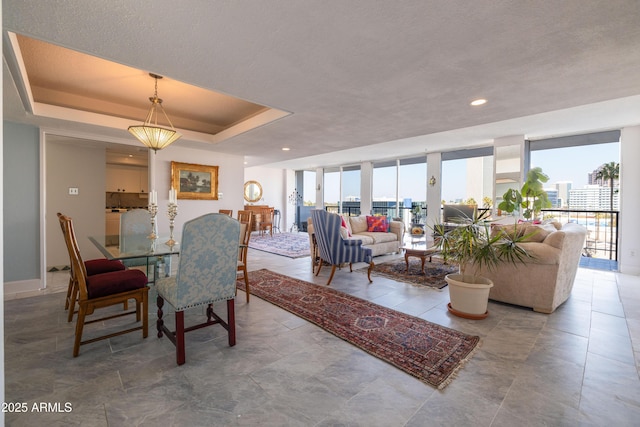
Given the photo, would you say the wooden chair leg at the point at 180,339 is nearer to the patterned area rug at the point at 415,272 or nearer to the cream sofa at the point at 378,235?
the patterned area rug at the point at 415,272

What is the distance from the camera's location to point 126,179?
21.8 feet

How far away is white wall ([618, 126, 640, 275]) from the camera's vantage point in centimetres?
463

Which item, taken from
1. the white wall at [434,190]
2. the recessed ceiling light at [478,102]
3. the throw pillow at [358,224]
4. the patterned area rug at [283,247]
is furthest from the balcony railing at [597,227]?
the patterned area rug at [283,247]

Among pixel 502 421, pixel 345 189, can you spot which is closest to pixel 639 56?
pixel 502 421

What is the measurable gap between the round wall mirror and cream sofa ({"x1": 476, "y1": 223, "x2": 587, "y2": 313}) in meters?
8.08

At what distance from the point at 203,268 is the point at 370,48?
2.00 metres

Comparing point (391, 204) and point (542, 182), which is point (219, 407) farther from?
point (391, 204)

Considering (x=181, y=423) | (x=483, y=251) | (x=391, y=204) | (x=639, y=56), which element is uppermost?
(x=639, y=56)

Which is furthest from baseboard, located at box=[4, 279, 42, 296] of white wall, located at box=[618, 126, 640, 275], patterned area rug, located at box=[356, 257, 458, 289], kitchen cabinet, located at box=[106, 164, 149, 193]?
white wall, located at box=[618, 126, 640, 275]

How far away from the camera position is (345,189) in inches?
398

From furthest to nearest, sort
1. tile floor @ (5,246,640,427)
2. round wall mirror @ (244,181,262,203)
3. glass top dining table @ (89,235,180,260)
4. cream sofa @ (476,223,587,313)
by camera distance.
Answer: round wall mirror @ (244,181,262,203)
cream sofa @ (476,223,587,313)
glass top dining table @ (89,235,180,260)
tile floor @ (5,246,640,427)

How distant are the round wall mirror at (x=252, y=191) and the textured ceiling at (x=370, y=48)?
6.52 metres

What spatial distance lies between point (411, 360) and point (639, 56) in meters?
2.81

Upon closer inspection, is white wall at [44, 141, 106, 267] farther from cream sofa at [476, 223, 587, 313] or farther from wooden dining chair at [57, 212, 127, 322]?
cream sofa at [476, 223, 587, 313]
